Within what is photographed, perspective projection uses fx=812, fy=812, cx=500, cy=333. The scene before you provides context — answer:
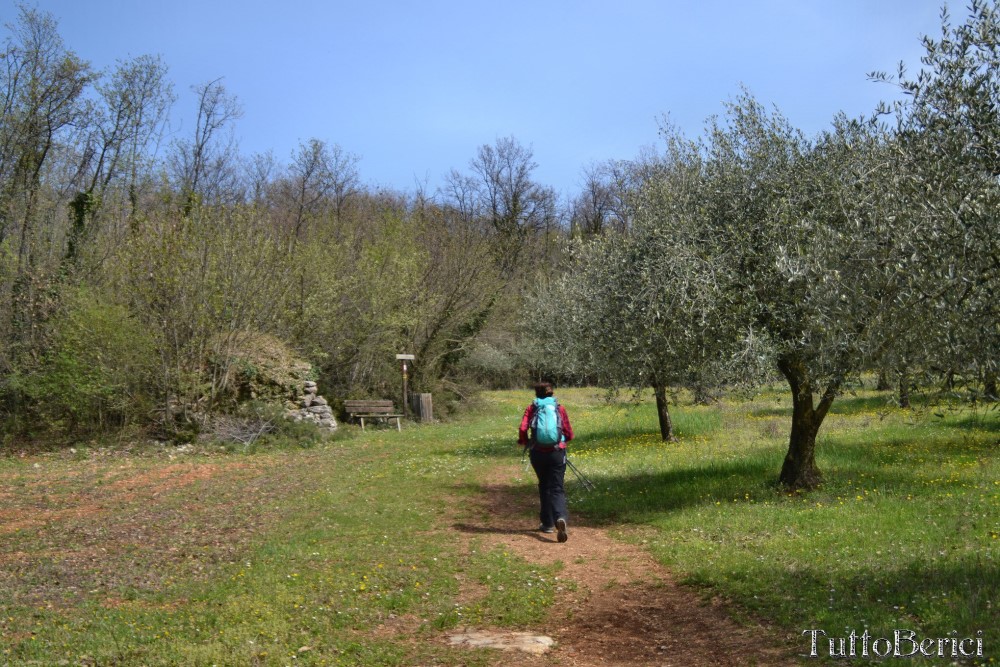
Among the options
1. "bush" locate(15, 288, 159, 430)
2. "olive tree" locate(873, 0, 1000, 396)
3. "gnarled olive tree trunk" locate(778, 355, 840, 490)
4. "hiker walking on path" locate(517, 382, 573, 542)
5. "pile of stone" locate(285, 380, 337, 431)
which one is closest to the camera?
"olive tree" locate(873, 0, 1000, 396)

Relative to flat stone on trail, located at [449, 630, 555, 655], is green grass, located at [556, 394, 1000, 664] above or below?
above

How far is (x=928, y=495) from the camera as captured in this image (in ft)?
40.0

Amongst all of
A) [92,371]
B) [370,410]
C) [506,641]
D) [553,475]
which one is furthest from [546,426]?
[370,410]

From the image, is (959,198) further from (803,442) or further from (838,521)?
(803,442)

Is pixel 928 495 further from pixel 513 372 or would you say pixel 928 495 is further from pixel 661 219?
pixel 513 372

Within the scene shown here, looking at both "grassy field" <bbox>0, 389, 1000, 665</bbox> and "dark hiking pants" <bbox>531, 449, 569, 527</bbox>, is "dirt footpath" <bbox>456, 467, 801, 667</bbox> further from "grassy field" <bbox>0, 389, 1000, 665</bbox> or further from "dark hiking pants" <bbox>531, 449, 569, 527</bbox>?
"dark hiking pants" <bbox>531, 449, 569, 527</bbox>

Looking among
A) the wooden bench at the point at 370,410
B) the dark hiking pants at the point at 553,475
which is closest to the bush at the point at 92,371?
the wooden bench at the point at 370,410

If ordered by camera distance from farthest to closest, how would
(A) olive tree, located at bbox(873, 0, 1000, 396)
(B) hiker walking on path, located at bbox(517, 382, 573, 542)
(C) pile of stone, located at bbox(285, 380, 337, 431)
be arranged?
1. (C) pile of stone, located at bbox(285, 380, 337, 431)
2. (B) hiker walking on path, located at bbox(517, 382, 573, 542)
3. (A) olive tree, located at bbox(873, 0, 1000, 396)

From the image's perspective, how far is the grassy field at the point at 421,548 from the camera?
7285 millimetres

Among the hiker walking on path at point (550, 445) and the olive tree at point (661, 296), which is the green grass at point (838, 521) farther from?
the olive tree at point (661, 296)

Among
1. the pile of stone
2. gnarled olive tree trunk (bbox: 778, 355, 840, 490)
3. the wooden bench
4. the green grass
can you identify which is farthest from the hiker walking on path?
the wooden bench

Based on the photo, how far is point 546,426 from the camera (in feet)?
38.0

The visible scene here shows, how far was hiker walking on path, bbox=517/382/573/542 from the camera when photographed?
38.0 feet

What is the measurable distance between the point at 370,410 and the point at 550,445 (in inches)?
801
